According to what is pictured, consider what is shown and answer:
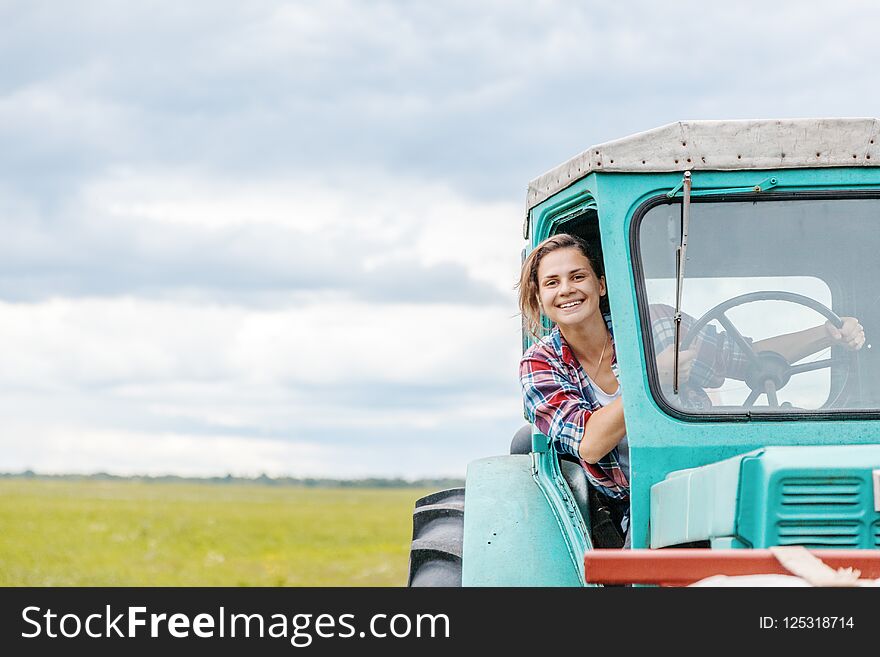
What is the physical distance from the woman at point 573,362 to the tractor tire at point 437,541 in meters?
0.71

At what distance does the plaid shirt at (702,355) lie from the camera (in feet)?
13.9

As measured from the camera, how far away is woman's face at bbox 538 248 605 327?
4570mm

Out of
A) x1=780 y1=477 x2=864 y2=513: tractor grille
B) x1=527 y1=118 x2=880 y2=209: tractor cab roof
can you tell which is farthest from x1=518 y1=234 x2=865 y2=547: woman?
x1=780 y1=477 x2=864 y2=513: tractor grille

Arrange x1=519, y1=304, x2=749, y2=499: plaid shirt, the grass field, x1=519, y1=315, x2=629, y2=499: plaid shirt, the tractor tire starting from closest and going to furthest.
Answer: x1=519, y1=304, x2=749, y2=499: plaid shirt, x1=519, y1=315, x2=629, y2=499: plaid shirt, the tractor tire, the grass field

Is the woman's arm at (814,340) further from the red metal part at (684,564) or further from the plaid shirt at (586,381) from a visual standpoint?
the red metal part at (684,564)

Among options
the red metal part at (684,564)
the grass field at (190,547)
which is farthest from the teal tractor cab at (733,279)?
the grass field at (190,547)

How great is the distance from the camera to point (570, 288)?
4.58m

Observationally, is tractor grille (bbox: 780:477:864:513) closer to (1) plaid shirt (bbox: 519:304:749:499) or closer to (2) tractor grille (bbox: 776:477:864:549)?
(2) tractor grille (bbox: 776:477:864:549)

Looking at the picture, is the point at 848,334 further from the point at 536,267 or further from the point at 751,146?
the point at 536,267

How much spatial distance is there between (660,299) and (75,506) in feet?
192

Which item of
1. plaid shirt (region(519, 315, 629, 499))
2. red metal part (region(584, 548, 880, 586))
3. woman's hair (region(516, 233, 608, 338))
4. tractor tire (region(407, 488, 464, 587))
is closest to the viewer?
red metal part (region(584, 548, 880, 586))

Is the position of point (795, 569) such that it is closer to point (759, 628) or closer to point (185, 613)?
point (759, 628)

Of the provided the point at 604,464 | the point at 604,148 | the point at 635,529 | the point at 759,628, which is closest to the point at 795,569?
the point at 759,628

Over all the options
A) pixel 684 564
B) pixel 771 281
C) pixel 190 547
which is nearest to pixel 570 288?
pixel 771 281
